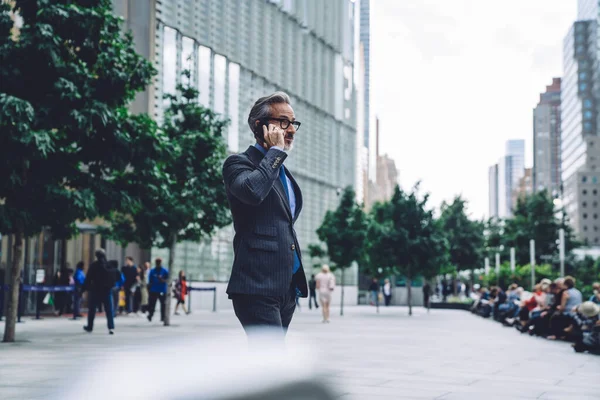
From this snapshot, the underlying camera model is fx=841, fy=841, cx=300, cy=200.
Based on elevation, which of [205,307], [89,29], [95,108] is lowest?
[205,307]

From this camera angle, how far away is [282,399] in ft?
5.08

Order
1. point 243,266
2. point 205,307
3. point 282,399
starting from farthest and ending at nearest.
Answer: point 205,307 < point 243,266 < point 282,399

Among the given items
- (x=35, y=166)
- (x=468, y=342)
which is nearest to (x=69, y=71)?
(x=35, y=166)

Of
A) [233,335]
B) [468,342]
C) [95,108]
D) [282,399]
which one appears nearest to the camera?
[282,399]

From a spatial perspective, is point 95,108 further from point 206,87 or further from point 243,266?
point 206,87

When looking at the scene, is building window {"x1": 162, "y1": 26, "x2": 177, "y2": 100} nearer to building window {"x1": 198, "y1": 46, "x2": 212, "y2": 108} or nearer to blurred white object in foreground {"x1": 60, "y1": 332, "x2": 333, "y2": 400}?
building window {"x1": 198, "y1": 46, "x2": 212, "y2": 108}

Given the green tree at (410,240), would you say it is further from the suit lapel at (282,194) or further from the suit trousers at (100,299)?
the suit lapel at (282,194)

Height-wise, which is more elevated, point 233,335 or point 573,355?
point 233,335

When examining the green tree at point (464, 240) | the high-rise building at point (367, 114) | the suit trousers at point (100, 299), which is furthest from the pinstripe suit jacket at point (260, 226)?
the high-rise building at point (367, 114)

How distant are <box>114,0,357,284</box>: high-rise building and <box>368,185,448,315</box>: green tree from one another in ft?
25.7

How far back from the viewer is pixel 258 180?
3365mm

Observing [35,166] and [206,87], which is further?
[206,87]

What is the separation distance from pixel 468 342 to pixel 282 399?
1671 centimetres

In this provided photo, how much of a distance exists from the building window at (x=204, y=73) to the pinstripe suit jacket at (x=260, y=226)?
35.5m
